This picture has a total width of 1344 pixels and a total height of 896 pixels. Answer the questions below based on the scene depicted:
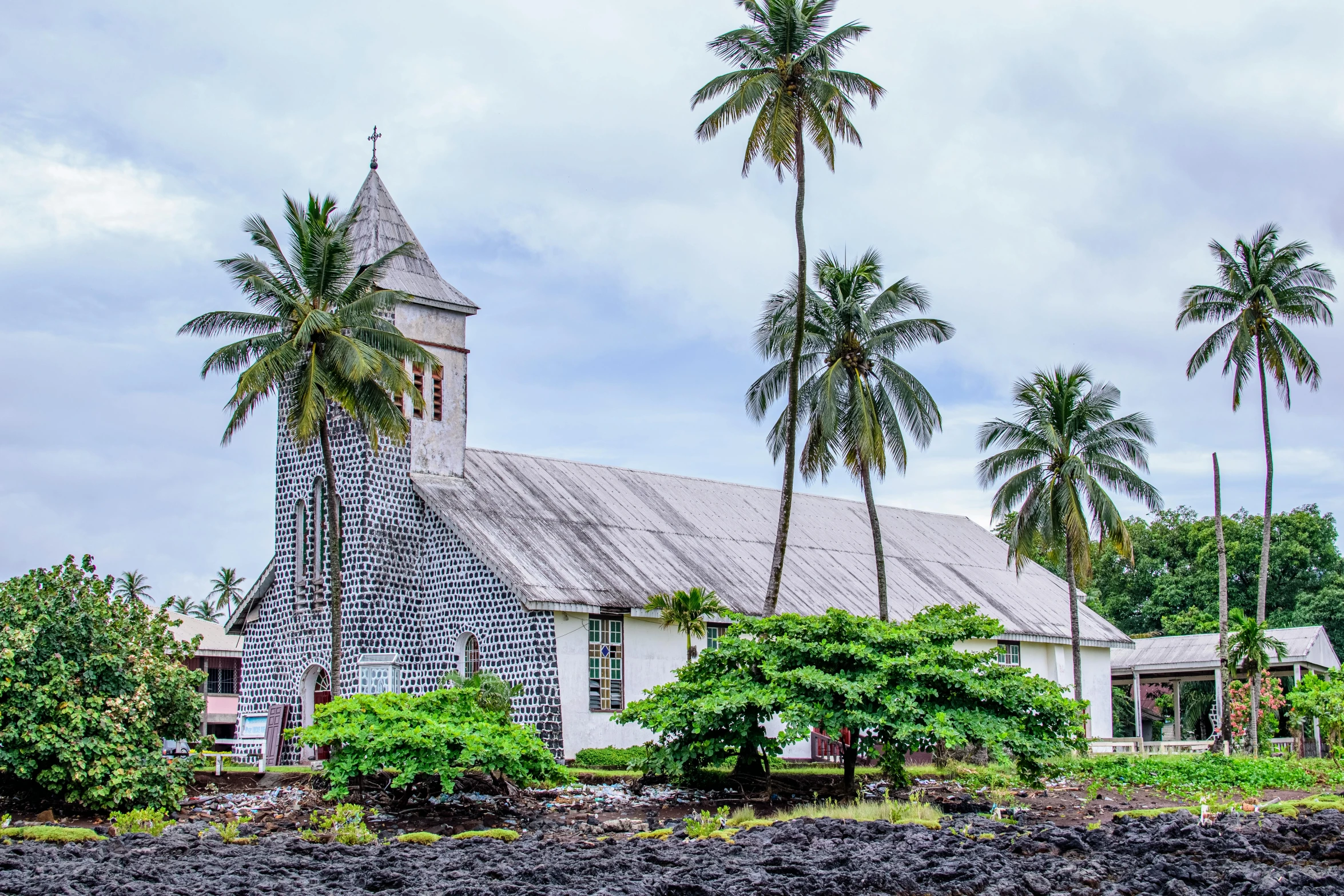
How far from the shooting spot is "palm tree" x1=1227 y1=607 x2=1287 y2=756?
38.0m

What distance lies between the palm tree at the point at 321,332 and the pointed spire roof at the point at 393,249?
289cm

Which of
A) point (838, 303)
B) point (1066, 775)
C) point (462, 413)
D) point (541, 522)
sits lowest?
point (1066, 775)

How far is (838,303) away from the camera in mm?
34094

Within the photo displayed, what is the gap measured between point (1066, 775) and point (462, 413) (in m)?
16.4

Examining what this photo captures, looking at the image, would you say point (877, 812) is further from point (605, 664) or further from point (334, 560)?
point (334, 560)

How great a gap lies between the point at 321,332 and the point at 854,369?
13.0 meters

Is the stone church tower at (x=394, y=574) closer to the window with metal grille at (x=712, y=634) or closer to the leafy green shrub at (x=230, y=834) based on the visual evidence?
the window with metal grille at (x=712, y=634)

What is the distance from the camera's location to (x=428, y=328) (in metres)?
33.3

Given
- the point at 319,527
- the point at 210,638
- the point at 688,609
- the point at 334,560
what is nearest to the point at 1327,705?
the point at 688,609

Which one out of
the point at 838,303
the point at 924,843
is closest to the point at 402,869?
the point at 924,843

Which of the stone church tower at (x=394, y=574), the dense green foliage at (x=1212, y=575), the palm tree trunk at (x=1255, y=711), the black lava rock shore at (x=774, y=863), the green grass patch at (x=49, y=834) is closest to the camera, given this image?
the black lava rock shore at (x=774, y=863)

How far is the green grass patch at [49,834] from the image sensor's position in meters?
17.9

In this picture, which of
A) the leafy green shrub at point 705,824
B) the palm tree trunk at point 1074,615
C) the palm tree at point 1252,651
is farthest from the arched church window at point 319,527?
the palm tree at point 1252,651

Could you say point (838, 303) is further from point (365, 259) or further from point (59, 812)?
point (59, 812)
